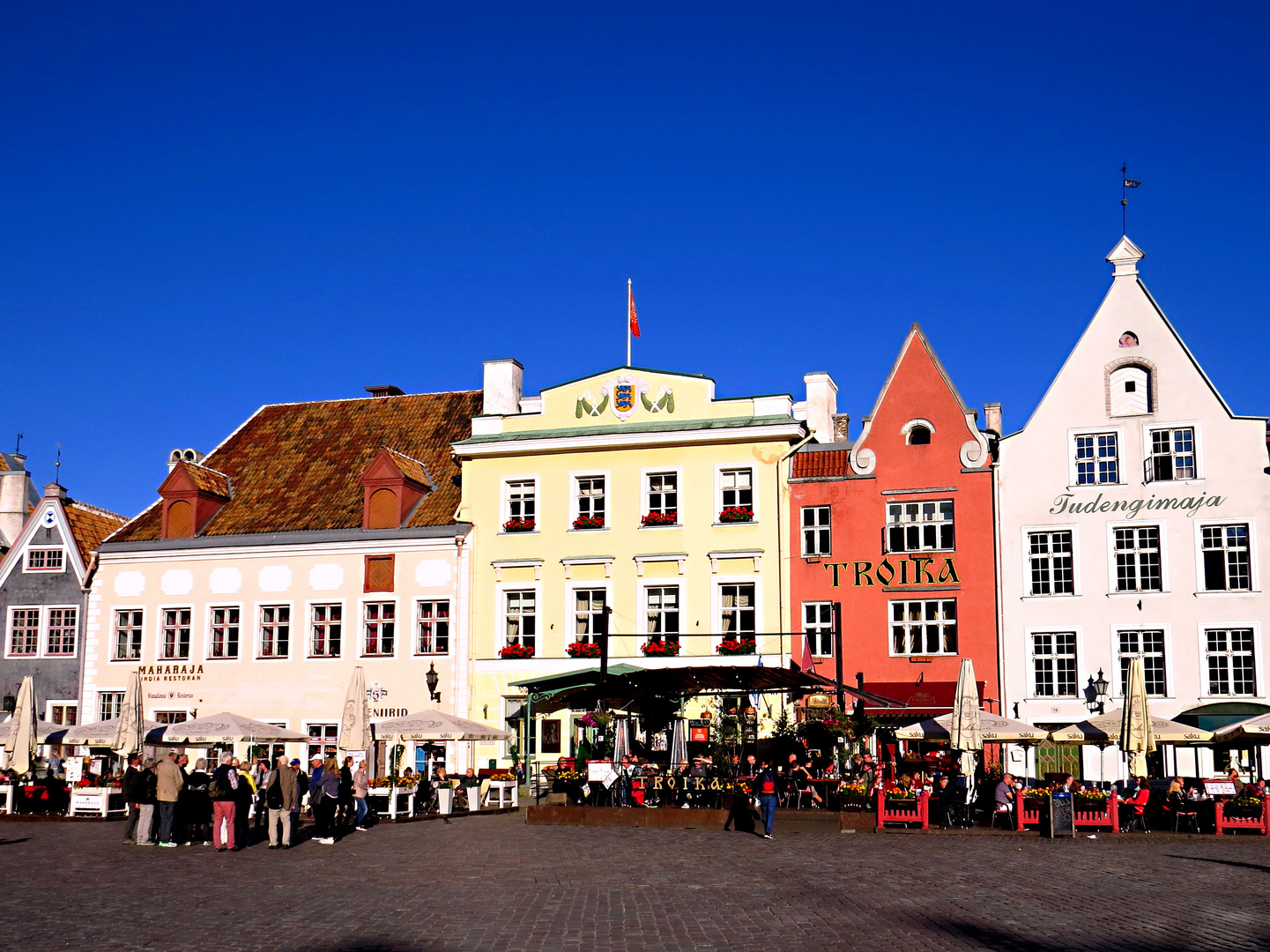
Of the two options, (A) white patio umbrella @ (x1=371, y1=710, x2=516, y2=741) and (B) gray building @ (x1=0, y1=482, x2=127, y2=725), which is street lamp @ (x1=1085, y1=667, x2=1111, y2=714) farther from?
(B) gray building @ (x1=0, y1=482, x2=127, y2=725)

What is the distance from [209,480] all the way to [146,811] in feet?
83.3

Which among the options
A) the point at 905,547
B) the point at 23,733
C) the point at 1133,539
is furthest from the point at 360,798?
the point at 1133,539

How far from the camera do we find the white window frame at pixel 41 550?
48.8 metres

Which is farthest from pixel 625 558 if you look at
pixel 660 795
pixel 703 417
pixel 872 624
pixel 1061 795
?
pixel 1061 795

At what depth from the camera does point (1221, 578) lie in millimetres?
38750

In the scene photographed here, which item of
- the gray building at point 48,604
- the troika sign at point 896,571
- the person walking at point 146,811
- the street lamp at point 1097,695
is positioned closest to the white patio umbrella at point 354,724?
the person walking at point 146,811

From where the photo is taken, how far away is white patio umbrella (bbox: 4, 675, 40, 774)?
114 ft

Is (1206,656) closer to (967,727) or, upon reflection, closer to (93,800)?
(967,727)

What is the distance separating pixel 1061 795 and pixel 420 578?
932 inches

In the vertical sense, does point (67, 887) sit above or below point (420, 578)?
below

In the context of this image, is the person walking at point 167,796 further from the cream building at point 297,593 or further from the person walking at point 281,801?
the cream building at point 297,593

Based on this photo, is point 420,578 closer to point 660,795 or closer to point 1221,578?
point 660,795

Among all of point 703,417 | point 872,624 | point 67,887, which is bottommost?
point 67,887

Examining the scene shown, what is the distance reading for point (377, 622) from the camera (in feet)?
150
